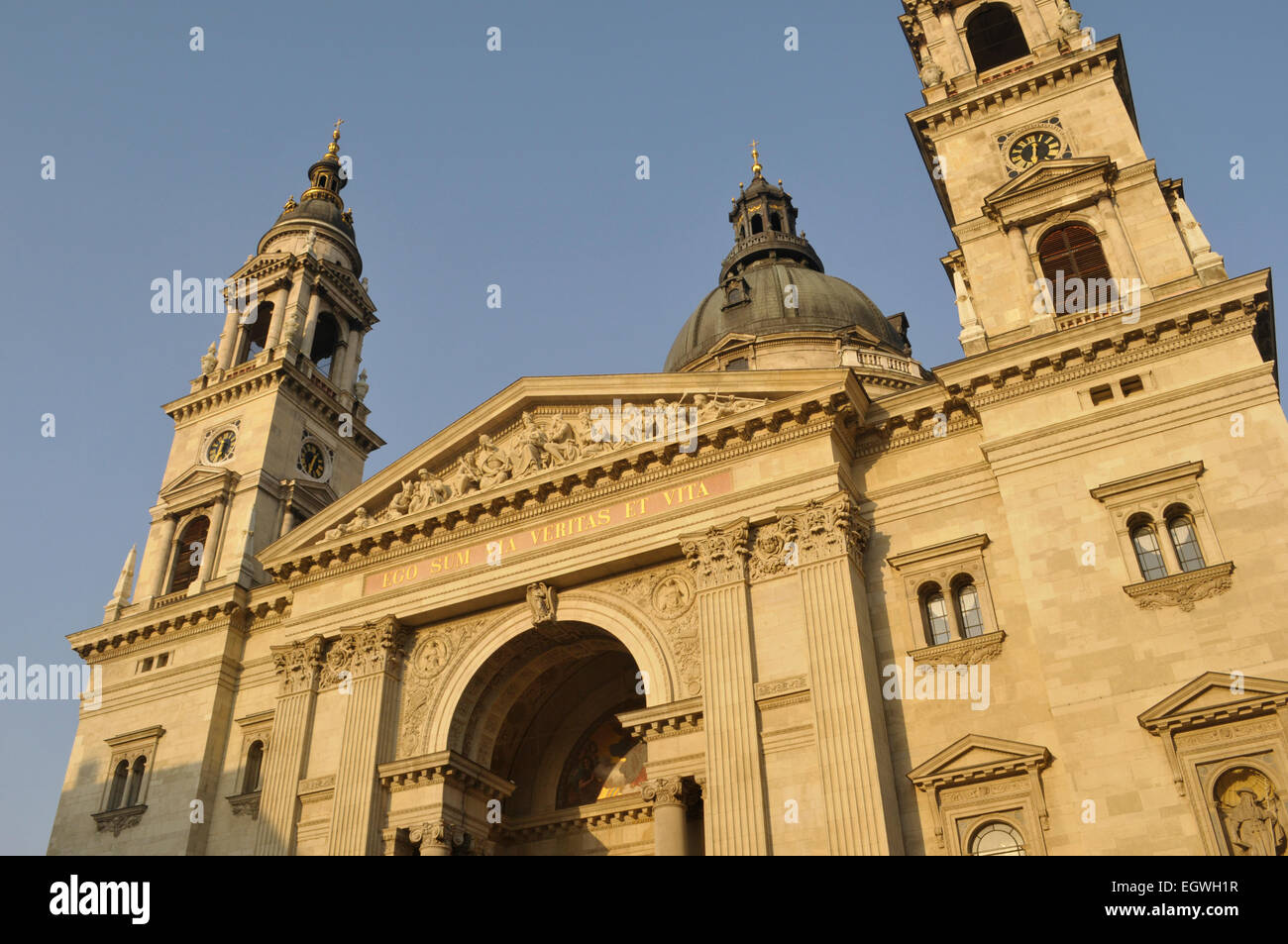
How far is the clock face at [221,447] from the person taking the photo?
38.3 m

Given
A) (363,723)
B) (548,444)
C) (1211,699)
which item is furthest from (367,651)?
(1211,699)

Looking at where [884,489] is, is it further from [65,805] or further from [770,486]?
[65,805]

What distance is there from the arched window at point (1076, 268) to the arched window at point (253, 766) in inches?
945

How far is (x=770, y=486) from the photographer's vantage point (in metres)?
25.0

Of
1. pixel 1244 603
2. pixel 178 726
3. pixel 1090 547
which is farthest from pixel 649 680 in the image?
pixel 178 726

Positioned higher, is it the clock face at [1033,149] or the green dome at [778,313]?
the green dome at [778,313]

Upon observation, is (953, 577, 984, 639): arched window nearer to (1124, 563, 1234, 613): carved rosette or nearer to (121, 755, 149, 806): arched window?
(1124, 563, 1234, 613): carved rosette

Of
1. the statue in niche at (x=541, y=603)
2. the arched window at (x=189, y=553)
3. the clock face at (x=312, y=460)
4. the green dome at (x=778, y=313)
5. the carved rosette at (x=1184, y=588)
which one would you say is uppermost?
the green dome at (x=778, y=313)

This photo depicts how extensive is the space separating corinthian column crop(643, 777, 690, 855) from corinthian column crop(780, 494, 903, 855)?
3408 millimetres

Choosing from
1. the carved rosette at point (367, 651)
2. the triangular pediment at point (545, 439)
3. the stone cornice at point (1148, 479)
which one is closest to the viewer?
the stone cornice at point (1148, 479)

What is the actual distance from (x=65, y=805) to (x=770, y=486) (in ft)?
75.8

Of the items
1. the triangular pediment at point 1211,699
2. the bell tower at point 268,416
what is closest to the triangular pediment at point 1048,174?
the triangular pediment at point 1211,699

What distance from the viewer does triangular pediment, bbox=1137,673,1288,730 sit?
18.5 m

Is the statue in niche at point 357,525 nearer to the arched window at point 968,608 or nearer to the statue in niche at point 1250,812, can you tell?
the arched window at point 968,608
